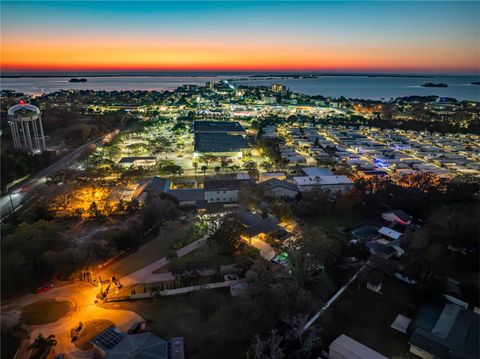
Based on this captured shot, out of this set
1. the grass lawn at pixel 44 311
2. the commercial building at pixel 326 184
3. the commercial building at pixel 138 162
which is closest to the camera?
the grass lawn at pixel 44 311

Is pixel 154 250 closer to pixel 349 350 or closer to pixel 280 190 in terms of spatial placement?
pixel 349 350

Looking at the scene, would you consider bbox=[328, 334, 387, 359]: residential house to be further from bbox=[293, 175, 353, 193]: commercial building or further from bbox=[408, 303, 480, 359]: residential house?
bbox=[293, 175, 353, 193]: commercial building

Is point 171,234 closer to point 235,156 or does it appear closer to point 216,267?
point 216,267

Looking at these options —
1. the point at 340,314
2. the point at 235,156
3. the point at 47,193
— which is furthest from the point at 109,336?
the point at 235,156

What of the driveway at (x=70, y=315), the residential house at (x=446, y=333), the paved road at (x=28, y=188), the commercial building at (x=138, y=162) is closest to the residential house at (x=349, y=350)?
the residential house at (x=446, y=333)

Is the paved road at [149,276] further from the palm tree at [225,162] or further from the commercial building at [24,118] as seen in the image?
the commercial building at [24,118]

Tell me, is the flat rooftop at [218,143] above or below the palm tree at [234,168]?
above

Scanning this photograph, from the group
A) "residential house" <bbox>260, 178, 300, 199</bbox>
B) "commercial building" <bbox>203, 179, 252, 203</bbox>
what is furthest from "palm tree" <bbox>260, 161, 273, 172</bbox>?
"commercial building" <bbox>203, 179, 252, 203</bbox>

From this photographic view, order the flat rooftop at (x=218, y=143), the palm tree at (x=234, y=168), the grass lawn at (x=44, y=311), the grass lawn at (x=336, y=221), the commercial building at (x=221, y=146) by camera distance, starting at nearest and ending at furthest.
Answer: the grass lawn at (x=44, y=311) < the grass lawn at (x=336, y=221) < the palm tree at (x=234, y=168) < the commercial building at (x=221, y=146) < the flat rooftop at (x=218, y=143)
